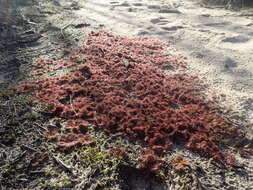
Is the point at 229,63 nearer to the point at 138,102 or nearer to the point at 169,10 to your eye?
the point at 138,102

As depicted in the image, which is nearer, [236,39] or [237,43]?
[237,43]

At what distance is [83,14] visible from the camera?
11.1 metres

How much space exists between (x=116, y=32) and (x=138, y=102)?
14.8ft

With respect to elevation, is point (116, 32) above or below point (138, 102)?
above

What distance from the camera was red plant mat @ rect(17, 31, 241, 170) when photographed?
443 centimetres

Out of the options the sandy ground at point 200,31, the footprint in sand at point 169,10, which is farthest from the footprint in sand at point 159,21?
the footprint in sand at point 169,10

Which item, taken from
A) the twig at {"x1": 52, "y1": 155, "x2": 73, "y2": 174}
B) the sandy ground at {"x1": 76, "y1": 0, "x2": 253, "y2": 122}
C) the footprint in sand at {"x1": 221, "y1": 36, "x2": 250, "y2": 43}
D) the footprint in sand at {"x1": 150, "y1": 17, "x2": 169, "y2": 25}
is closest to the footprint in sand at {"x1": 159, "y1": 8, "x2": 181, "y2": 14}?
the sandy ground at {"x1": 76, "y1": 0, "x2": 253, "y2": 122}

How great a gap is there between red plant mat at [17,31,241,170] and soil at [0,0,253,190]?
0.27 meters

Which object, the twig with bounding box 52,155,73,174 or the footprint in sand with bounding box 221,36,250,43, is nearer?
the twig with bounding box 52,155,73,174

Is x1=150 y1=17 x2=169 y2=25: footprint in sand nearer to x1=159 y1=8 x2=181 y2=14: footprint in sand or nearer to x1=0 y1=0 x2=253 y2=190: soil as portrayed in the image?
x1=0 y1=0 x2=253 y2=190: soil

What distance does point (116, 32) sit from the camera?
9102 millimetres

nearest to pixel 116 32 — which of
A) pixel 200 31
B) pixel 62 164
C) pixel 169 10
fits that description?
pixel 200 31

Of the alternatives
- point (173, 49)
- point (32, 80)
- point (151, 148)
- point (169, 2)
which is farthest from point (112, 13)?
point (151, 148)

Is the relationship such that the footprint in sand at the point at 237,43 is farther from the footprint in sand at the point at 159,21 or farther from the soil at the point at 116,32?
the footprint in sand at the point at 159,21
